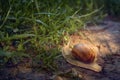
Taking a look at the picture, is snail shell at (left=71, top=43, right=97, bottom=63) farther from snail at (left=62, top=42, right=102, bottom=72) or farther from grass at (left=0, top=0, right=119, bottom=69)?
grass at (left=0, top=0, right=119, bottom=69)

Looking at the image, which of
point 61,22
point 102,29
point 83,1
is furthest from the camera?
point 83,1

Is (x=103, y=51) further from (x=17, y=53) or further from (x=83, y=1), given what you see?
(x=83, y=1)

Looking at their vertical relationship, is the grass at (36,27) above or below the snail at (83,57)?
above

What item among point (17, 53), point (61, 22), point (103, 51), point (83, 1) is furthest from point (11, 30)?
point (83, 1)

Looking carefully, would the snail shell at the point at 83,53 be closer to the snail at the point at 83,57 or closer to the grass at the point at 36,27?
the snail at the point at 83,57

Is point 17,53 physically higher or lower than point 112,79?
higher

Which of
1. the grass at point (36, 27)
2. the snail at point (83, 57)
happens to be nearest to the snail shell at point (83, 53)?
the snail at point (83, 57)

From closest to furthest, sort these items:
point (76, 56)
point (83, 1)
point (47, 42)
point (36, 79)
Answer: point (36, 79) < point (76, 56) < point (47, 42) < point (83, 1)

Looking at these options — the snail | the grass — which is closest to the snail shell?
the snail

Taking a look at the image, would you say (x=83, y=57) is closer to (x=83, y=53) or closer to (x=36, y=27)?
(x=83, y=53)
